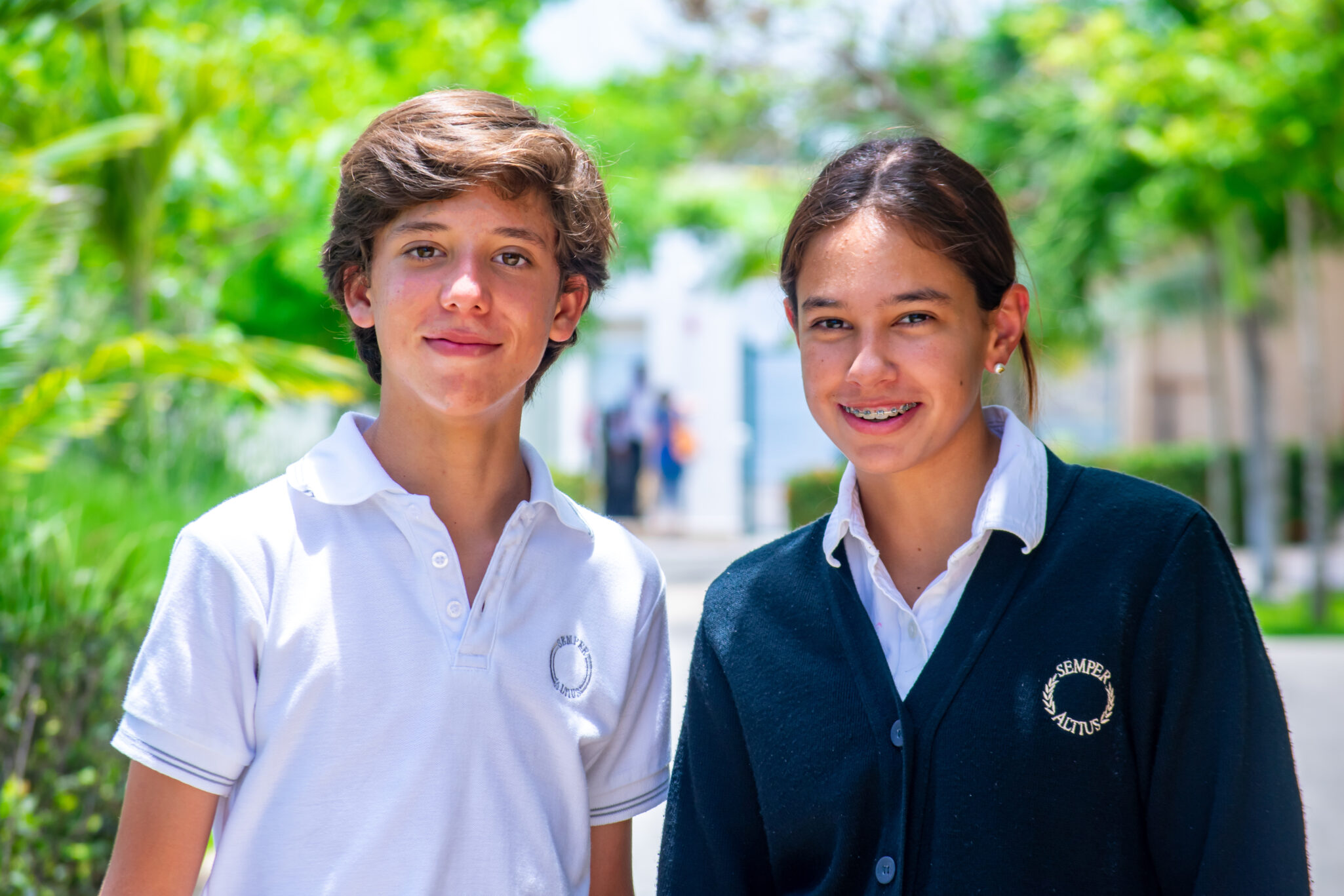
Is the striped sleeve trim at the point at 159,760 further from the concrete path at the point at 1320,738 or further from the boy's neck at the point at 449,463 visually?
the concrete path at the point at 1320,738

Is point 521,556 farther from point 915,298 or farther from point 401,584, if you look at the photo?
point 915,298

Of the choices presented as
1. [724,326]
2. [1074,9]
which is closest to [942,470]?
[1074,9]

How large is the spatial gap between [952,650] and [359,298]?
1188 mm

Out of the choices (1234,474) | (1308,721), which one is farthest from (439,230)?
(1234,474)

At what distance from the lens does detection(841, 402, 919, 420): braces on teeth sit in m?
2.02

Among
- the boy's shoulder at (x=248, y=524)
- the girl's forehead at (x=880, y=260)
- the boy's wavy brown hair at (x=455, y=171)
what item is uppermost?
the boy's wavy brown hair at (x=455, y=171)

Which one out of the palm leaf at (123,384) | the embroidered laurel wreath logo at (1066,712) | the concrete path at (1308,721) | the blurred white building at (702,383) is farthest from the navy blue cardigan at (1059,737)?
the blurred white building at (702,383)

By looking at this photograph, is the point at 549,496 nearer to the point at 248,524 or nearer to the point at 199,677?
the point at 248,524

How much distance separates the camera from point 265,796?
1.86 metres

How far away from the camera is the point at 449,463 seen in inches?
85.0

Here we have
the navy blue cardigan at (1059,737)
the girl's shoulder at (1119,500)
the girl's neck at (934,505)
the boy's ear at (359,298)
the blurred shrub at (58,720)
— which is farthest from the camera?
the blurred shrub at (58,720)

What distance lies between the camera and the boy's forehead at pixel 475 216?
206 cm

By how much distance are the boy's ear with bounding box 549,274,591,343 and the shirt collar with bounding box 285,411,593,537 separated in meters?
0.30

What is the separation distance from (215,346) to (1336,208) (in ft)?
32.4
